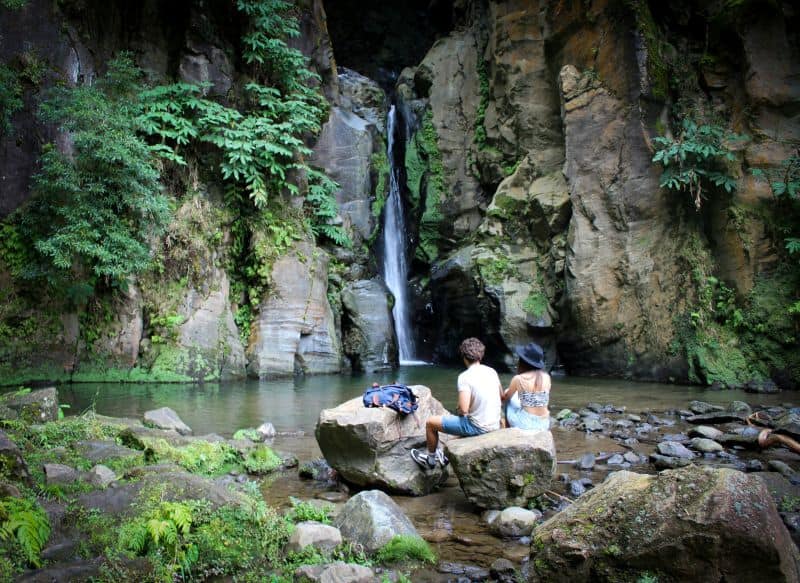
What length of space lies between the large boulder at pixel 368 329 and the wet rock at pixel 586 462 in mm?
11582

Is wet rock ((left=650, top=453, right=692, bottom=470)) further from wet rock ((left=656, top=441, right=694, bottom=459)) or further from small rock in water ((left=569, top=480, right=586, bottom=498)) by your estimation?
small rock in water ((left=569, top=480, right=586, bottom=498))

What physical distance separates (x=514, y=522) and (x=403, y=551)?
42.0 inches

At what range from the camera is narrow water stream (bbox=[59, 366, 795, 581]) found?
438 centimetres

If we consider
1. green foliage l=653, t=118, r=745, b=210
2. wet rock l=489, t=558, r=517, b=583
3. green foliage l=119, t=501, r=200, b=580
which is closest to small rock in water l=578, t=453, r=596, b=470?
wet rock l=489, t=558, r=517, b=583

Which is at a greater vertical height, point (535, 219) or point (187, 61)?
point (187, 61)

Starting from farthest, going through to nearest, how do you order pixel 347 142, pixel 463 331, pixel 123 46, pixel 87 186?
1. pixel 347 142
2. pixel 463 331
3. pixel 123 46
4. pixel 87 186

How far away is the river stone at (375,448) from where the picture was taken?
5.29 m

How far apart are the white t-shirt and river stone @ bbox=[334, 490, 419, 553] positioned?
1.33 metres

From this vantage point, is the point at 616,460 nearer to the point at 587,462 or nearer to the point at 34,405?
the point at 587,462

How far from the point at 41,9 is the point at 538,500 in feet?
54.0

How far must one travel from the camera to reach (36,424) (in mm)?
6141

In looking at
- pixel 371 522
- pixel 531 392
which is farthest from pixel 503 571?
pixel 531 392

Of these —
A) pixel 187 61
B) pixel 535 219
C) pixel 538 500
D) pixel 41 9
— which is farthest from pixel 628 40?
pixel 41 9

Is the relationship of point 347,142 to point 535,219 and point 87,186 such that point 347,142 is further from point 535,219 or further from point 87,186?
point 87,186
